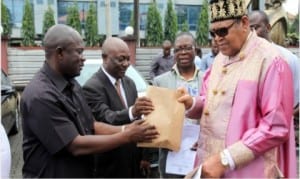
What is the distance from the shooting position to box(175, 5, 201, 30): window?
96.3 feet

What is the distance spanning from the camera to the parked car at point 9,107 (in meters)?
8.21

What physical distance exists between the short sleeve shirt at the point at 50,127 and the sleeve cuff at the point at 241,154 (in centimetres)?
86

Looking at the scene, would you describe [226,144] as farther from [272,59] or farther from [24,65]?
[24,65]

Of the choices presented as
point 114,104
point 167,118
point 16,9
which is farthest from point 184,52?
point 16,9

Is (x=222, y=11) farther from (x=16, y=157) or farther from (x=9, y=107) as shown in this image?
(x=9, y=107)

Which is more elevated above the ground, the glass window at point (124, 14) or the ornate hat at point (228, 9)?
the ornate hat at point (228, 9)

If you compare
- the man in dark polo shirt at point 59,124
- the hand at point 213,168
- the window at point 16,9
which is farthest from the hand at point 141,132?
the window at point 16,9

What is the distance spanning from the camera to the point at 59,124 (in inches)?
99.7

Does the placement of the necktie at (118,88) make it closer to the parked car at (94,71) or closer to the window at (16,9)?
the parked car at (94,71)

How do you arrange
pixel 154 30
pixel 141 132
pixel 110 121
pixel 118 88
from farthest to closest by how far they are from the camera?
1. pixel 154 30
2. pixel 118 88
3. pixel 110 121
4. pixel 141 132

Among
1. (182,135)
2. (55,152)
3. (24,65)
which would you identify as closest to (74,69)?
(55,152)

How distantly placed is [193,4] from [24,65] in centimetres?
1560

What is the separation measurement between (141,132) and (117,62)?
1.13 metres

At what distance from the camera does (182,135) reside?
2879 mm
